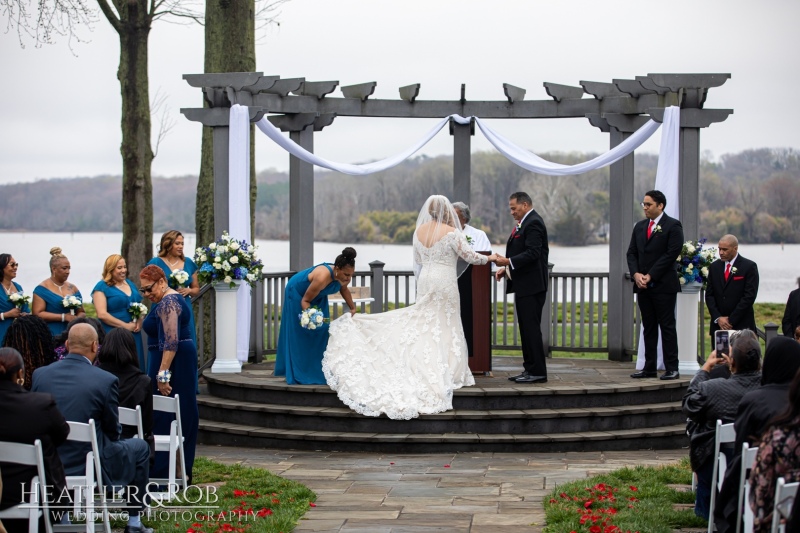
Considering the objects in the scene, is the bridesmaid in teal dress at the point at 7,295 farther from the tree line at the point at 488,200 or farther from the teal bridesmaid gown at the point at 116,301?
the tree line at the point at 488,200

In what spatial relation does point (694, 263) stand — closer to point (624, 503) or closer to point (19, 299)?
point (624, 503)

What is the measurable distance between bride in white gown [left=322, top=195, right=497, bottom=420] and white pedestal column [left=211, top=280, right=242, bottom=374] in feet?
4.83

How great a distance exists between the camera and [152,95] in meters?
19.2

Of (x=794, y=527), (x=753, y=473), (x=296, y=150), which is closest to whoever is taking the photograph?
(x=794, y=527)

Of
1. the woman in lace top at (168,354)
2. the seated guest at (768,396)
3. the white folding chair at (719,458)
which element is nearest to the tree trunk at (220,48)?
the woman in lace top at (168,354)

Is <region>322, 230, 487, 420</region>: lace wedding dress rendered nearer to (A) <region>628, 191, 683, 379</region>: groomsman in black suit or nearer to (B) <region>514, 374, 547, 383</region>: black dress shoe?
(B) <region>514, 374, 547, 383</region>: black dress shoe

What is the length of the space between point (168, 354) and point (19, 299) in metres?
2.73

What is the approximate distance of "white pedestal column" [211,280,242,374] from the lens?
33.5ft

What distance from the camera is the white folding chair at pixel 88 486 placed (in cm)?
528

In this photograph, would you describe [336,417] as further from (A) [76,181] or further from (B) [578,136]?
(A) [76,181]

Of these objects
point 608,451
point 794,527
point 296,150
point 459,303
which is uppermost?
point 296,150

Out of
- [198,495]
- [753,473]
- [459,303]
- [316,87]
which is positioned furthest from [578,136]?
[753,473]

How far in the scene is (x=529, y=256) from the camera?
30.9ft

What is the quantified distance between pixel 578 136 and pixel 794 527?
517 inches
